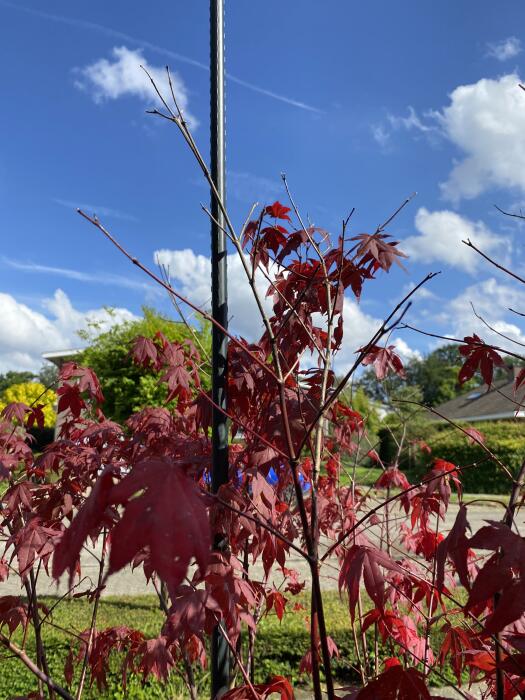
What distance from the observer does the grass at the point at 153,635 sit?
3922 millimetres

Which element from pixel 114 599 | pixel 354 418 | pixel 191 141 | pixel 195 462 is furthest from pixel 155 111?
pixel 114 599

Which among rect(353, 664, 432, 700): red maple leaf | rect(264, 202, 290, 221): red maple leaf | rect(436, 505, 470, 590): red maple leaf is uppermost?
rect(264, 202, 290, 221): red maple leaf

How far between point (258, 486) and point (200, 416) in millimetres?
453

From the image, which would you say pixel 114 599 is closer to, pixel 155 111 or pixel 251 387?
pixel 251 387

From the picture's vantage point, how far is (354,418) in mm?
2777

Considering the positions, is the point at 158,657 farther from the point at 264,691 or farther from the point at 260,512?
the point at 260,512

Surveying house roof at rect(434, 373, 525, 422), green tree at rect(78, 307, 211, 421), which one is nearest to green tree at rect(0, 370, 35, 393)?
house roof at rect(434, 373, 525, 422)

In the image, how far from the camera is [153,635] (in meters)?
4.85

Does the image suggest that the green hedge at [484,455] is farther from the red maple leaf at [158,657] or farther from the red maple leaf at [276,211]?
the red maple leaf at [276,211]

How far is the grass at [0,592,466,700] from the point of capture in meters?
3.92

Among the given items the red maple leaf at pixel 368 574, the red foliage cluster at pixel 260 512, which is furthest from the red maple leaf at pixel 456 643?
the red maple leaf at pixel 368 574

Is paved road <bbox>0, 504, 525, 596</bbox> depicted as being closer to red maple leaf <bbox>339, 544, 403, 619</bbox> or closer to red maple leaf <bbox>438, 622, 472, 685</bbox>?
red maple leaf <bbox>438, 622, 472, 685</bbox>

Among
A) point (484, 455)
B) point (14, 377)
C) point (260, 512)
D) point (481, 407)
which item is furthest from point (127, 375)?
point (14, 377)

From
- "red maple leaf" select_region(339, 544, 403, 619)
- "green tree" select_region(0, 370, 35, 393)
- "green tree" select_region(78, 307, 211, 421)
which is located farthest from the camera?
"green tree" select_region(0, 370, 35, 393)
